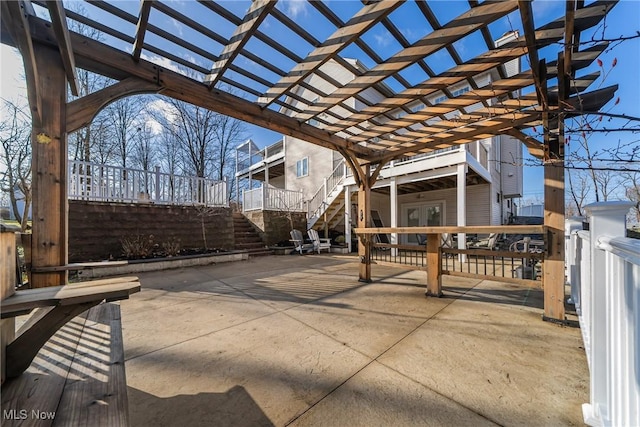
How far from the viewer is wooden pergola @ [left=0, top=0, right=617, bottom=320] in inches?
69.0

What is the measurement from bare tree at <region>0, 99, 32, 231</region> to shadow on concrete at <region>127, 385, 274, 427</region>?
603 centimetres

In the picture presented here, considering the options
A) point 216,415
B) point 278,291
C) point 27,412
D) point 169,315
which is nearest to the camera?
point 27,412

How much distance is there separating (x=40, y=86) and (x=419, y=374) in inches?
133

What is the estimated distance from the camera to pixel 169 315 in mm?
2973

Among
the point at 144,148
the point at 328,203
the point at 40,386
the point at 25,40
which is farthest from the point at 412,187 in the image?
the point at 144,148

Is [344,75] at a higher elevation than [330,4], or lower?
higher

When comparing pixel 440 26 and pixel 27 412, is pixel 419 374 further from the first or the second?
pixel 440 26

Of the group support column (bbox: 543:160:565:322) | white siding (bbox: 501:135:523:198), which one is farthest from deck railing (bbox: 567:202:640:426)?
white siding (bbox: 501:135:523:198)

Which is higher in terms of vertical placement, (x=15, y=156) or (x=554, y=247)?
(x=15, y=156)

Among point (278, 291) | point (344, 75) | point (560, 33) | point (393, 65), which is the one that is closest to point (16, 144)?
point (278, 291)

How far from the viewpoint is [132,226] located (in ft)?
21.5

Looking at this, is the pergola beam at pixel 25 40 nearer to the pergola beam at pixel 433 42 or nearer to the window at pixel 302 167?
the pergola beam at pixel 433 42

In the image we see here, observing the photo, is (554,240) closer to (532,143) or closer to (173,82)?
(532,143)

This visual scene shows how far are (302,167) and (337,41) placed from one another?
1106cm
